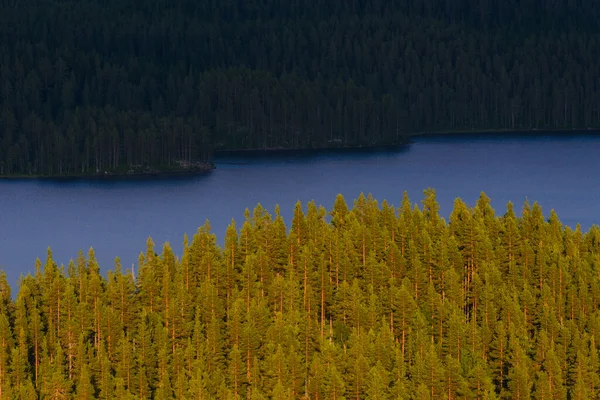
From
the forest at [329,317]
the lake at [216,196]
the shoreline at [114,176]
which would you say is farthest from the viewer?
the shoreline at [114,176]

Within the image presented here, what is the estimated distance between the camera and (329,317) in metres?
92.7

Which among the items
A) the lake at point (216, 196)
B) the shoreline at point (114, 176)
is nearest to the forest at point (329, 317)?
the lake at point (216, 196)

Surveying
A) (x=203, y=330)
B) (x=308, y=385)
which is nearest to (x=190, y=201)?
(x=203, y=330)

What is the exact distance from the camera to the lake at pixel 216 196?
137500 mm

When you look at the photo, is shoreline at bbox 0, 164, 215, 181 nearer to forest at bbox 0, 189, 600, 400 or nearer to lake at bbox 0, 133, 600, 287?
lake at bbox 0, 133, 600, 287

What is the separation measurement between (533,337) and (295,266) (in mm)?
18628

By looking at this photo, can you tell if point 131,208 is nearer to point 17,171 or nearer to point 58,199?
point 58,199

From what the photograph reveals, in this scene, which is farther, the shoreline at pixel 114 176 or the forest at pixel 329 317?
the shoreline at pixel 114 176

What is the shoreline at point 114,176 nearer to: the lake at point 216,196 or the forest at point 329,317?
the lake at point 216,196

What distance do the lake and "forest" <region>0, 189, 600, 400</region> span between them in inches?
949

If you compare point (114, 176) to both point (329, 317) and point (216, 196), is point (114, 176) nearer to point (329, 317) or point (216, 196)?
point (216, 196)

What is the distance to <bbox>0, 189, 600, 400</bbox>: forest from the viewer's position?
76500 millimetres

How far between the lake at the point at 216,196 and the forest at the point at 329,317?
24112 millimetres

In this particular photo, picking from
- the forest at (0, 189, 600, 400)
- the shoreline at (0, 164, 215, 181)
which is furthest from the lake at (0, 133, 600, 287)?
the forest at (0, 189, 600, 400)
